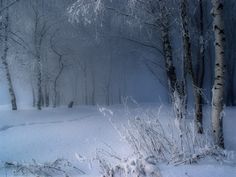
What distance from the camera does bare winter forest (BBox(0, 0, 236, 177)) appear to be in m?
6.64

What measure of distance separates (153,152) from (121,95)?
1816cm

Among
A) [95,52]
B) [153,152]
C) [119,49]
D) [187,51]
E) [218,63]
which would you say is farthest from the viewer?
[95,52]

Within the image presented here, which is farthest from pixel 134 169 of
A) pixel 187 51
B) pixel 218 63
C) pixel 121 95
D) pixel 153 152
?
pixel 121 95

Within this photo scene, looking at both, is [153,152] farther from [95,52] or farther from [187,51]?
[95,52]

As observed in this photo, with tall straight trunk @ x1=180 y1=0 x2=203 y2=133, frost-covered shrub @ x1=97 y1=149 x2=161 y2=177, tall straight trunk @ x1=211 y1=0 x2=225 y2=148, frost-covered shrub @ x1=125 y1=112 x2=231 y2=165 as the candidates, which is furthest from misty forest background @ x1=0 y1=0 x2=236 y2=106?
frost-covered shrub @ x1=97 y1=149 x2=161 y2=177

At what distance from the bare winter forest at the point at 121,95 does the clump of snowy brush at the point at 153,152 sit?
0.06 feet

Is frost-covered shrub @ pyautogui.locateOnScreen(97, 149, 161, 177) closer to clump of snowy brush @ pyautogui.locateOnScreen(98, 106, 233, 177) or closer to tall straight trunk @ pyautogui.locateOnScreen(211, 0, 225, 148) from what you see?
clump of snowy brush @ pyautogui.locateOnScreen(98, 106, 233, 177)

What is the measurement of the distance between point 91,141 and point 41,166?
16.9 feet

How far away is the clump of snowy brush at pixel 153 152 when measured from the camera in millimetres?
5203

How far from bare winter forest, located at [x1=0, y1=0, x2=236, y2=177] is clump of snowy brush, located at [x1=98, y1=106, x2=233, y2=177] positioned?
18 mm

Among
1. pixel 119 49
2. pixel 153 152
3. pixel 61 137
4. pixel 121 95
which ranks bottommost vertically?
pixel 61 137

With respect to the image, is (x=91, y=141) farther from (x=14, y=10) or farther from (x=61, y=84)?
(x=61, y=84)

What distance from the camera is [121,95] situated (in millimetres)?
24781

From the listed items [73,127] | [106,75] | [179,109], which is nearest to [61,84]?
[106,75]
